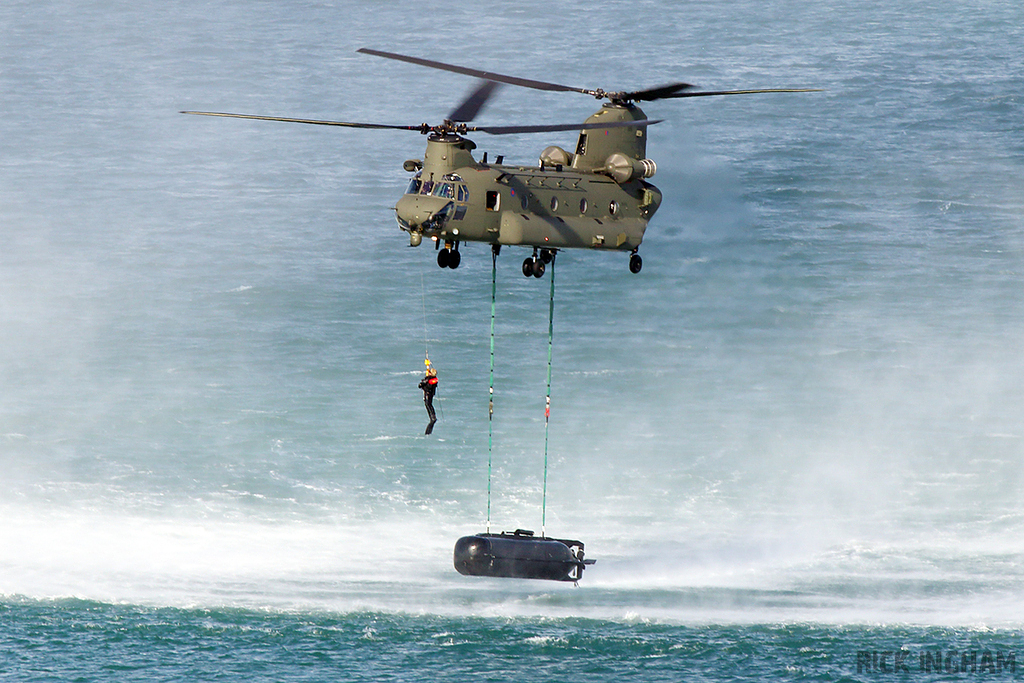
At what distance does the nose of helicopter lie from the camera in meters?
45.0

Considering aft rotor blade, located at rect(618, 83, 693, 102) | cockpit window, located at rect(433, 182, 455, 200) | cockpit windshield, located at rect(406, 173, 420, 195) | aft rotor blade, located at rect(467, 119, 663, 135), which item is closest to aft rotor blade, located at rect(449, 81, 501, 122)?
aft rotor blade, located at rect(467, 119, 663, 135)

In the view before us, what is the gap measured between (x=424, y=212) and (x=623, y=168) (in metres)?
8.78

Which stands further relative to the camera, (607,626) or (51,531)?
(51,531)

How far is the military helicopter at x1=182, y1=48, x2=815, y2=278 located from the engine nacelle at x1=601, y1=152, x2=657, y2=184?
0.12 feet

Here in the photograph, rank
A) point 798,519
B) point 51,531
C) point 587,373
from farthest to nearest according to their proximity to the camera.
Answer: point 587,373 → point 798,519 → point 51,531

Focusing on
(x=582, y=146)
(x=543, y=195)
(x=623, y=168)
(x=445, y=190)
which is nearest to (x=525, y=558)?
(x=543, y=195)

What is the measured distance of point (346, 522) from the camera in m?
89.3

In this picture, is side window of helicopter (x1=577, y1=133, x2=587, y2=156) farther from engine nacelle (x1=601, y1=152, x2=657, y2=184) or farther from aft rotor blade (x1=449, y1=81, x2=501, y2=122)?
aft rotor blade (x1=449, y1=81, x2=501, y2=122)

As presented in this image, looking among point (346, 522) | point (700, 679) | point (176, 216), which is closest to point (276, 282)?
point (176, 216)

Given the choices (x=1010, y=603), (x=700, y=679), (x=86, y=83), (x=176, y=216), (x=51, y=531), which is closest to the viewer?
(x=700, y=679)

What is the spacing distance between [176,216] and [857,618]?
8027 centimetres

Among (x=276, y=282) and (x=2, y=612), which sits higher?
(x=276, y=282)

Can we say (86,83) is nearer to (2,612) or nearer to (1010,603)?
(2,612)

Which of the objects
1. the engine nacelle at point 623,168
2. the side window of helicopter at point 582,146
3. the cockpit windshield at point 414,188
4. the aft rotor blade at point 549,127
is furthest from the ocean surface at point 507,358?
the aft rotor blade at point 549,127
